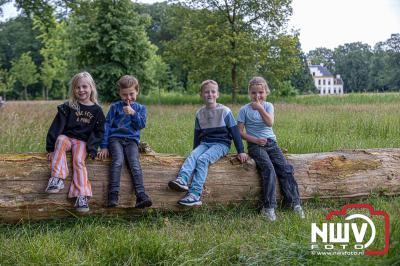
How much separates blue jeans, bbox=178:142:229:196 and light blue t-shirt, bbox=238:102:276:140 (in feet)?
1.59

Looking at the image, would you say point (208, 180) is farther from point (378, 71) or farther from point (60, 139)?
point (378, 71)

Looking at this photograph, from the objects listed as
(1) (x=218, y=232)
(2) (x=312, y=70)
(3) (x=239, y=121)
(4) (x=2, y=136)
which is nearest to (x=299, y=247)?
(1) (x=218, y=232)

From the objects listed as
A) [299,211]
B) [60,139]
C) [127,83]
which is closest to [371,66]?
[299,211]

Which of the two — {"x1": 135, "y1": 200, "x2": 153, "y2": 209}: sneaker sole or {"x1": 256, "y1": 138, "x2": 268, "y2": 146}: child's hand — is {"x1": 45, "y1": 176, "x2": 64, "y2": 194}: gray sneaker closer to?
{"x1": 135, "y1": 200, "x2": 153, "y2": 209}: sneaker sole

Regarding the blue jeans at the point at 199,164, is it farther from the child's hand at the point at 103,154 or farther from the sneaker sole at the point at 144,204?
the child's hand at the point at 103,154

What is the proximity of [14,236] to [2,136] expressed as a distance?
4.71 m

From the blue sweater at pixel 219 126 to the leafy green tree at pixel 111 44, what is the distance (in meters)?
24.4

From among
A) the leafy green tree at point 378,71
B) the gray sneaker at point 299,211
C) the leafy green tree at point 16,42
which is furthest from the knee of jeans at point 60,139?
the leafy green tree at point 16,42

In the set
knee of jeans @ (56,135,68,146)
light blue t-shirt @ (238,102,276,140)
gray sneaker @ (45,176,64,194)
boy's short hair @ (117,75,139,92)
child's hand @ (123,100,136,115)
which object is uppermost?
boy's short hair @ (117,75,139,92)

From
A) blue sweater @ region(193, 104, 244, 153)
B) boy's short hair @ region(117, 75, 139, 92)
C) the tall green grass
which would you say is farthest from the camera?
blue sweater @ region(193, 104, 244, 153)

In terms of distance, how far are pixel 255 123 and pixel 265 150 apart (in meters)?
0.36

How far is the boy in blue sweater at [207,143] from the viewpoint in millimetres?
5020

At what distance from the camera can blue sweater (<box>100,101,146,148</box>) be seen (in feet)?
16.6

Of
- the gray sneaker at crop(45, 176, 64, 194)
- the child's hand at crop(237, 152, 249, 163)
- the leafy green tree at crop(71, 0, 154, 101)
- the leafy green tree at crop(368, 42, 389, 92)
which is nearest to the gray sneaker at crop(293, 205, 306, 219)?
the child's hand at crop(237, 152, 249, 163)
